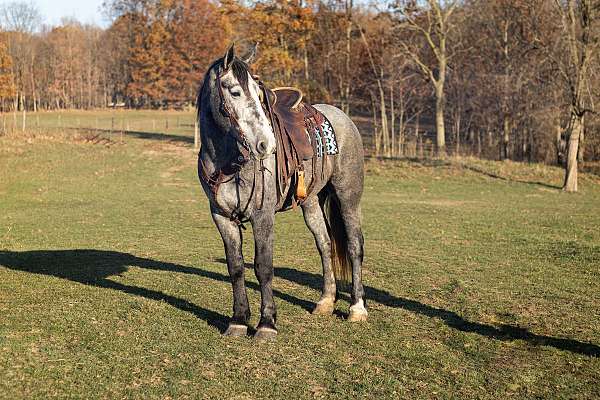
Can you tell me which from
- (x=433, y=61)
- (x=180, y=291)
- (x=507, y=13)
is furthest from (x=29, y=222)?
(x=433, y=61)

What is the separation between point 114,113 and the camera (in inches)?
2670

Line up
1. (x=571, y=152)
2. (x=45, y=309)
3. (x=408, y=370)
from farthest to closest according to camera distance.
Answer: (x=571, y=152)
(x=45, y=309)
(x=408, y=370)

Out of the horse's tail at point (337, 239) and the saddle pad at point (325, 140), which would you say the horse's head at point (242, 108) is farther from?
the horse's tail at point (337, 239)

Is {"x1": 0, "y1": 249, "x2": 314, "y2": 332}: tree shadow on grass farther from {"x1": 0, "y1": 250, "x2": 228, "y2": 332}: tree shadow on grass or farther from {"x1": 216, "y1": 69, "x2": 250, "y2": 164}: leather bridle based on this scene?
{"x1": 216, "y1": 69, "x2": 250, "y2": 164}: leather bridle

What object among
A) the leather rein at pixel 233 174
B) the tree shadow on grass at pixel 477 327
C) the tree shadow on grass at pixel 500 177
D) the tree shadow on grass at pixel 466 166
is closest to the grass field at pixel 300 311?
the tree shadow on grass at pixel 477 327

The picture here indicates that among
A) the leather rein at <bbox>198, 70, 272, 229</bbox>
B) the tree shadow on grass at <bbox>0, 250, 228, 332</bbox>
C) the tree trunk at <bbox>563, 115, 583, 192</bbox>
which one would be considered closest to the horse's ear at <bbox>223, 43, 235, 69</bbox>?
the leather rein at <bbox>198, 70, 272, 229</bbox>

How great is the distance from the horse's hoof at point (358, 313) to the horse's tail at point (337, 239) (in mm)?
431

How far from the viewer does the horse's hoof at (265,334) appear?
5852mm

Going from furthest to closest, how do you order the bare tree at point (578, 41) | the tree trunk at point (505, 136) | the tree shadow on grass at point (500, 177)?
the tree trunk at point (505, 136)
the tree shadow on grass at point (500, 177)
the bare tree at point (578, 41)

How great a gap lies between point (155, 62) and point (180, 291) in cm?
6558

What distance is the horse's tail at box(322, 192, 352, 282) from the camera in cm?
708

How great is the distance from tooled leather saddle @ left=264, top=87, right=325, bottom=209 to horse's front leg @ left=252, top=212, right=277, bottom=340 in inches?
15.2

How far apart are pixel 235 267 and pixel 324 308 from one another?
1.46 m

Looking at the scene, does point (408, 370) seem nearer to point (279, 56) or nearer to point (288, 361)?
point (288, 361)
